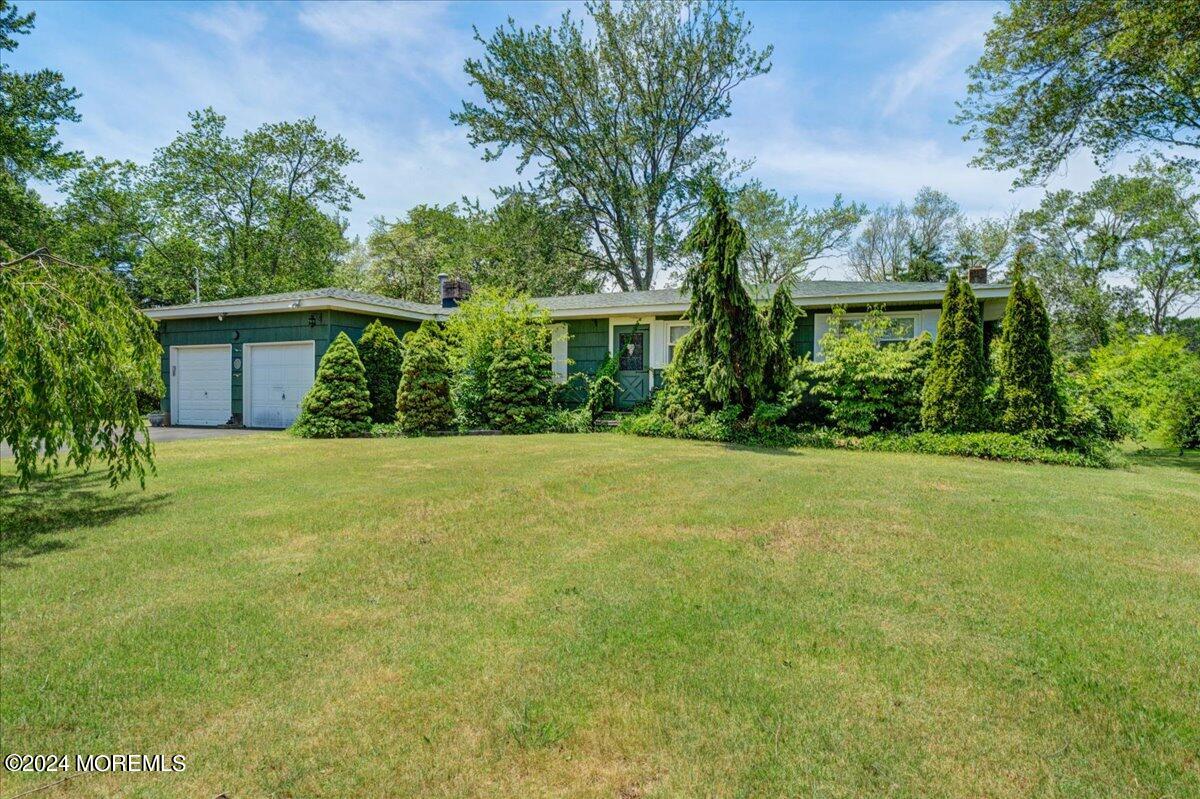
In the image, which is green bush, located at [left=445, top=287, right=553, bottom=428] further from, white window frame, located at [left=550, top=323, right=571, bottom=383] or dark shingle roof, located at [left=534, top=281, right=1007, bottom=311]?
dark shingle roof, located at [left=534, top=281, right=1007, bottom=311]

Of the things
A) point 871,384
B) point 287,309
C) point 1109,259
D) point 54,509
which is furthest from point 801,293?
point 1109,259

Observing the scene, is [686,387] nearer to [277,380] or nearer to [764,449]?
[764,449]

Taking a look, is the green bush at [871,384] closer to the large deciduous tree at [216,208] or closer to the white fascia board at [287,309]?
the white fascia board at [287,309]

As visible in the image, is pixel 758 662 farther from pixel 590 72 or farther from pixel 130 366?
pixel 590 72

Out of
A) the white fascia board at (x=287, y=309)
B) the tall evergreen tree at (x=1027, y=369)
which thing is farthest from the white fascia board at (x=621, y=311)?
the tall evergreen tree at (x=1027, y=369)

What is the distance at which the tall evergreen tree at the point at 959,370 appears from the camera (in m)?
10.2

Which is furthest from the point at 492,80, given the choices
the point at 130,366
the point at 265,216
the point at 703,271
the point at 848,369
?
the point at 130,366

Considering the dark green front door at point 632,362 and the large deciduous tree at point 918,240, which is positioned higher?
the large deciduous tree at point 918,240

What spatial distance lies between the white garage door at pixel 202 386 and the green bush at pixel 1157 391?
1954 cm

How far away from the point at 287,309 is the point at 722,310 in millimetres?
10165

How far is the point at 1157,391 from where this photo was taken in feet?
38.7

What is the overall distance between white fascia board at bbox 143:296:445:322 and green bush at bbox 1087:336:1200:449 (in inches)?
598

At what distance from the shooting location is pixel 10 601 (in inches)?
147

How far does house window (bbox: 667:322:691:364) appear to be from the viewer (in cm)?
1472
